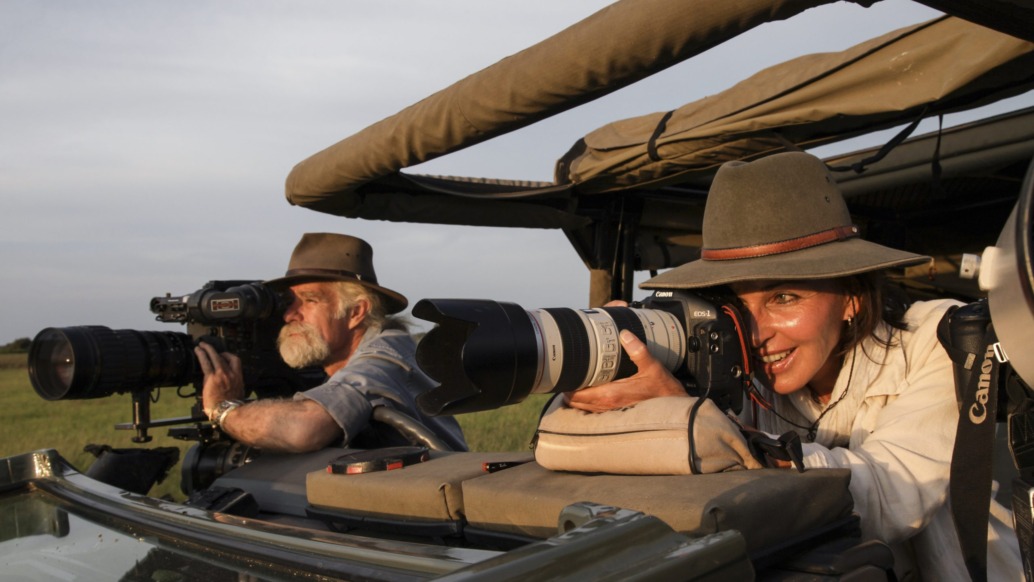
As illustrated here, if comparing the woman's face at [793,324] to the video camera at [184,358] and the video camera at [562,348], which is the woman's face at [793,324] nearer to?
the video camera at [562,348]

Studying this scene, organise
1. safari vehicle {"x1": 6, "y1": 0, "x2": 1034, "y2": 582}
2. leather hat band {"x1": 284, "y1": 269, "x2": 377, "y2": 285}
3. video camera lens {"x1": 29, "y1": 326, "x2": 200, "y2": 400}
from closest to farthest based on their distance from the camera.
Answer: safari vehicle {"x1": 6, "y1": 0, "x2": 1034, "y2": 582} → video camera lens {"x1": 29, "y1": 326, "x2": 200, "y2": 400} → leather hat band {"x1": 284, "y1": 269, "x2": 377, "y2": 285}

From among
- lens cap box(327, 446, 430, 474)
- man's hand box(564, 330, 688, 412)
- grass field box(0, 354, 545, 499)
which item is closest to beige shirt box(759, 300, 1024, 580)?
man's hand box(564, 330, 688, 412)

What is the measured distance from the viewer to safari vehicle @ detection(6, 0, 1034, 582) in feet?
3.57

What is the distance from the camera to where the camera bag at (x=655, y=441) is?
153cm

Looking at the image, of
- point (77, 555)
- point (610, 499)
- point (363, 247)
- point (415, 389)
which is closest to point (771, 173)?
point (610, 499)

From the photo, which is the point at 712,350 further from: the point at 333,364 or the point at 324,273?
the point at 333,364

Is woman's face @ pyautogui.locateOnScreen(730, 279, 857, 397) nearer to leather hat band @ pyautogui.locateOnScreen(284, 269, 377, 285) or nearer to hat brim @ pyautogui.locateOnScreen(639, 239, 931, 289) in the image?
hat brim @ pyautogui.locateOnScreen(639, 239, 931, 289)

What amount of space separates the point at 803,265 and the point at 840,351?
12.8 inches

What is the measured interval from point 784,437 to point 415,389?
2.28 m

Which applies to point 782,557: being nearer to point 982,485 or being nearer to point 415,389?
point 982,485

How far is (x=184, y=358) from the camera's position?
332cm

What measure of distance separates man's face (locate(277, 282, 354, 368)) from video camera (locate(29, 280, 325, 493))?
0.23ft

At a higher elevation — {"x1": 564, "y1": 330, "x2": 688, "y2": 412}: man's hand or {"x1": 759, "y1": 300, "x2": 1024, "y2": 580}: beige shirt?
{"x1": 564, "y1": 330, "x2": 688, "y2": 412}: man's hand

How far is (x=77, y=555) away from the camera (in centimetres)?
153
